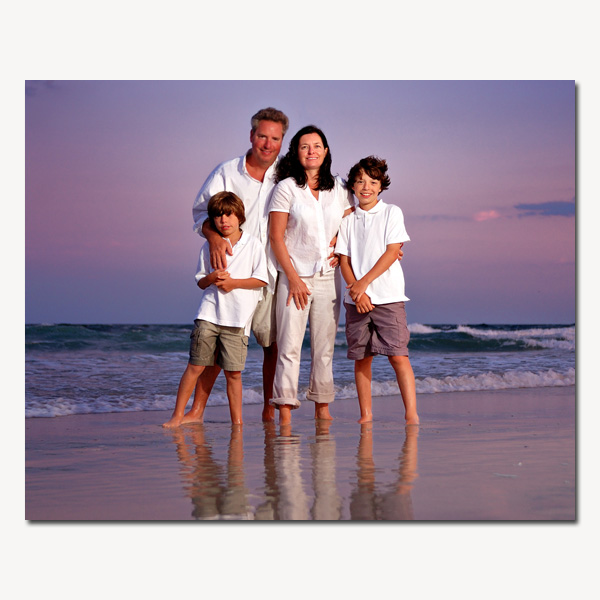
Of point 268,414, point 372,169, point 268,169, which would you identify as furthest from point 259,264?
point 268,414

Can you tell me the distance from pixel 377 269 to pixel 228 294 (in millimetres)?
768

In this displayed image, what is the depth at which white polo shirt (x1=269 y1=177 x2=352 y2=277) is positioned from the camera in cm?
388

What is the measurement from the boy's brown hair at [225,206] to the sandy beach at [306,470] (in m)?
1.11

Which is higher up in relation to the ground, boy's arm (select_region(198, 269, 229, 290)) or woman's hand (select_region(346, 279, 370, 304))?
boy's arm (select_region(198, 269, 229, 290))

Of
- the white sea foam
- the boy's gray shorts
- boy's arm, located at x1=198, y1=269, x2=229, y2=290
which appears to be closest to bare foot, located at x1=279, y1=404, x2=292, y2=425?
the boy's gray shorts

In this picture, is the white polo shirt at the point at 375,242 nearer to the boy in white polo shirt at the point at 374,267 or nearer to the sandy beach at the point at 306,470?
the boy in white polo shirt at the point at 374,267

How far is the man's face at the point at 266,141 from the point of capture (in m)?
3.90

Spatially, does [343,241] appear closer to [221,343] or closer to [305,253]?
[305,253]

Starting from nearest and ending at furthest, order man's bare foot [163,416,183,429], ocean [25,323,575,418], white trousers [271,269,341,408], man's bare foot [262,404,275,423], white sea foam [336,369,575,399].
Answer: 1. white trousers [271,269,341,408]
2. man's bare foot [163,416,183,429]
3. man's bare foot [262,404,275,423]
4. ocean [25,323,575,418]
5. white sea foam [336,369,575,399]

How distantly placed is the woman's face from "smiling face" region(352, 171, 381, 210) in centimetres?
22

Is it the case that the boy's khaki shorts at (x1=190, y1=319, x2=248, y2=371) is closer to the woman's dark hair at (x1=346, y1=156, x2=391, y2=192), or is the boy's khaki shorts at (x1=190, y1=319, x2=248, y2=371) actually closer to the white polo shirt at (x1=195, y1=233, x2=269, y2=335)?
the white polo shirt at (x1=195, y1=233, x2=269, y2=335)

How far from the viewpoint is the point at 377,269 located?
3879 mm

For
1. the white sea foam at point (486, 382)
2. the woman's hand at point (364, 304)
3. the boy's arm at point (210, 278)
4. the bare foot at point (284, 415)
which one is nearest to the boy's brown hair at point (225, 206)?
the boy's arm at point (210, 278)

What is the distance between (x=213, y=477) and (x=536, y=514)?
1189 millimetres
